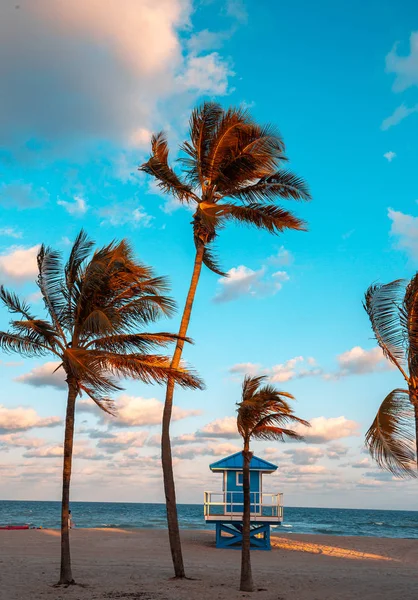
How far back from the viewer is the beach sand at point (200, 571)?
13891mm

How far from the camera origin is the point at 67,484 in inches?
575

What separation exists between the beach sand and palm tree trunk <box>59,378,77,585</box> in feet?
1.49

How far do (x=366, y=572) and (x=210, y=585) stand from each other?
718 cm

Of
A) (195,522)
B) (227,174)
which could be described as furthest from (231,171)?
(195,522)

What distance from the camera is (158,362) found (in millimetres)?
14664

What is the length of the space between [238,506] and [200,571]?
7711mm

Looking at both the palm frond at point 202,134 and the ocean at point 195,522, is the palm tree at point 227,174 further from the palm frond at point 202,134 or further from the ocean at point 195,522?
the ocean at point 195,522

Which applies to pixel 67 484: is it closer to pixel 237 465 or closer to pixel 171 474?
pixel 171 474

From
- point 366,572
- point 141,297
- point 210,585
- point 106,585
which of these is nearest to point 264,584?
point 210,585

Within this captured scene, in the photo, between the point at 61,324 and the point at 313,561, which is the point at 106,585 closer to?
the point at 61,324

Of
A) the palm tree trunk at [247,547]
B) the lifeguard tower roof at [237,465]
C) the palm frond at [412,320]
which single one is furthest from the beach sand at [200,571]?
the palm frond at [412,320]

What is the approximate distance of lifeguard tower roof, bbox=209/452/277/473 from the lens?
26.5 metres

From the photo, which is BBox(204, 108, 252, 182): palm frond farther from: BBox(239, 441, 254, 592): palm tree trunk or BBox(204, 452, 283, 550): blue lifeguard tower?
BBox(204, 452, 283, 550): blue lifeguard tower

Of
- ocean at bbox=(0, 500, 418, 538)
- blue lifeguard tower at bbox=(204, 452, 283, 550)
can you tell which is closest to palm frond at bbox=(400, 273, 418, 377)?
blue lifeguard tower at bbox=(204, 452, 283, 550)
